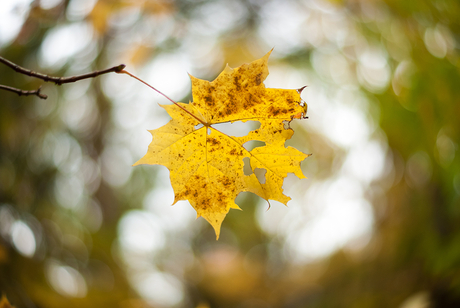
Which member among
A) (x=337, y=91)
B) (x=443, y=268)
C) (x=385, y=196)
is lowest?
(x=443, y=268)

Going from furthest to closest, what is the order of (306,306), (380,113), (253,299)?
(253,299), (306,306), (380,113)

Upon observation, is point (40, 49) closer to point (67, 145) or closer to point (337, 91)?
point (67, 145)

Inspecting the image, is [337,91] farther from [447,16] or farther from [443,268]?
[443,268]

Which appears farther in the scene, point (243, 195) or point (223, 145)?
point (243, 195)

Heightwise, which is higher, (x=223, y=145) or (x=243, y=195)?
(x=243, y=195)

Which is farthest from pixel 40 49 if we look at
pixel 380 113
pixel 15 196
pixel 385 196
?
Answer: pixel 385 196

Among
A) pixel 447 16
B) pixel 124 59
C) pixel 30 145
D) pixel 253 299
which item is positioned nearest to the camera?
pixel 447 16

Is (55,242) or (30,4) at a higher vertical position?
(30,4)

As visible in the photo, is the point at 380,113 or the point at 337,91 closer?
the point at 380,113
